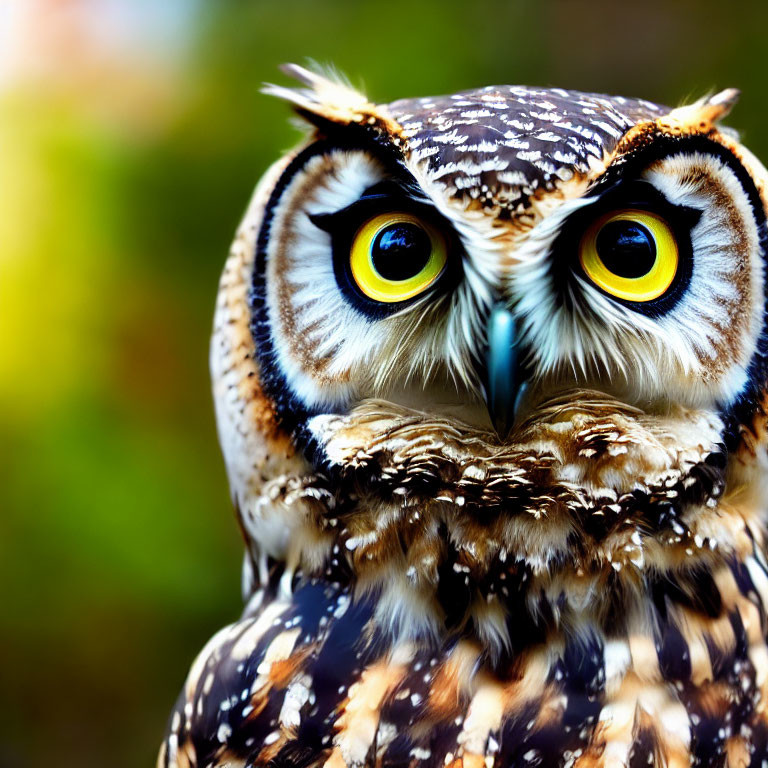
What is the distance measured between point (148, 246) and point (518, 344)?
2.98 m

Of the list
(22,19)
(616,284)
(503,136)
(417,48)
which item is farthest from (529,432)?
(22,19)

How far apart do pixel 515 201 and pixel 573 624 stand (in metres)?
0.51

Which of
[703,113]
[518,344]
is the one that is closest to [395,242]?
[518,344]

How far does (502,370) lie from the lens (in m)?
1.01

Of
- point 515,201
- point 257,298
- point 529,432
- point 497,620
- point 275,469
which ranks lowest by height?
point 497,620

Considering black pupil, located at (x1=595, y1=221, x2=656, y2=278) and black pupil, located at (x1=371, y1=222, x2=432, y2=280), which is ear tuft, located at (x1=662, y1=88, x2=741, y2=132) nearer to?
black pupil, located at (x1=595, y1=221, x2=656, y2=278)

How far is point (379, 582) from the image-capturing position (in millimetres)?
1161

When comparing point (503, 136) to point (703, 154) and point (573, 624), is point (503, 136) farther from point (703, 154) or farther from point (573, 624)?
point (573, 624)

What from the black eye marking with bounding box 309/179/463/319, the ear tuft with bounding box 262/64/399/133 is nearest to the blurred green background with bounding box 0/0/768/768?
the ear tuft with bounding box 262/64/399/133

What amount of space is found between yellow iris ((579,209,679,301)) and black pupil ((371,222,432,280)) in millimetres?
180

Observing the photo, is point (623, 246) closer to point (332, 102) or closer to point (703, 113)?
point (703, 113)

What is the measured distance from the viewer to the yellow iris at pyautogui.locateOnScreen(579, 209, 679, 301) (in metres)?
1.02

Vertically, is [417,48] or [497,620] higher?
[417,48]

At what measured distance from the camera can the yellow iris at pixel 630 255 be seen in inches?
40.3
